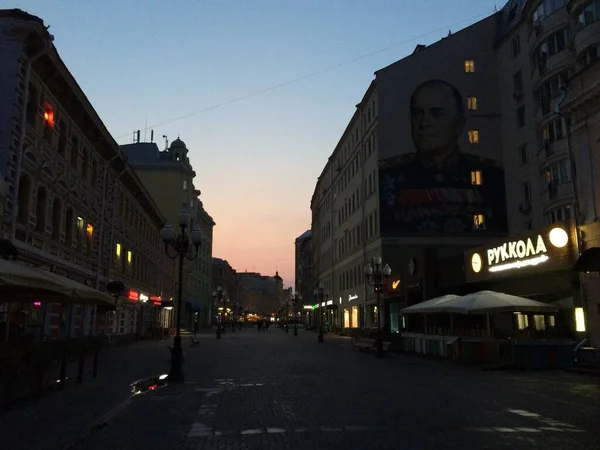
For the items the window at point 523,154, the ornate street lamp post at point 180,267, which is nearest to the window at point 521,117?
the window at point 523,154

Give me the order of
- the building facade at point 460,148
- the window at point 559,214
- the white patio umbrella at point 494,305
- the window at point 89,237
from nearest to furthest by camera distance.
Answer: the white patio umbrella at point 494,305, the window at point 89,237, the window at point 559,214, the building facade at point 460,148

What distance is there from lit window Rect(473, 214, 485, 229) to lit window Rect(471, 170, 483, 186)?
2.67 m

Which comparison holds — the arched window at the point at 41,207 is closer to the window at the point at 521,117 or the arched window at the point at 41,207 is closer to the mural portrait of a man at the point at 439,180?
the mural portrait of a man at the point at 439,180

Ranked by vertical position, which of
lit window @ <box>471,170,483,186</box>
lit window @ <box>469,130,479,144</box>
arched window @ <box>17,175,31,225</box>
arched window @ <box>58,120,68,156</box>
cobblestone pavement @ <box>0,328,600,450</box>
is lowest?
cobblestone pavement @ <box>0,328,600,450</box>

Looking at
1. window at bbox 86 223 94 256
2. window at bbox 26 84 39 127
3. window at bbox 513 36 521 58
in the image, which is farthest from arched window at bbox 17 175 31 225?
window at bbox 513 36 521 58

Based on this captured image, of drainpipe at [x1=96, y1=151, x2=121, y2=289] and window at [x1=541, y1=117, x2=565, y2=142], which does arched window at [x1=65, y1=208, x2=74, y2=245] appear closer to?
drainpipe at [x1=96, y1=151, x2=121, y2=289]

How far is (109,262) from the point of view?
31531 millimetres

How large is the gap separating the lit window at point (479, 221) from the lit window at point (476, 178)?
2665 mm

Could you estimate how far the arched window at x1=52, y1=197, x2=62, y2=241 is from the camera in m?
22.8

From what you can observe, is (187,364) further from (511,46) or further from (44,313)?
(511,46)

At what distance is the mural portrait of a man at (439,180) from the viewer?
4438 cm

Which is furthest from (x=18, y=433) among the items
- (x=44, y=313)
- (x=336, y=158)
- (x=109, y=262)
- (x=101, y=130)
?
(x=336, y=158)

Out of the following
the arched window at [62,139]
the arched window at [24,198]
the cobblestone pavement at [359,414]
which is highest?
the arched window at [62,139]

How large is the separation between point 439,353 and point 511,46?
3028 centimetres
